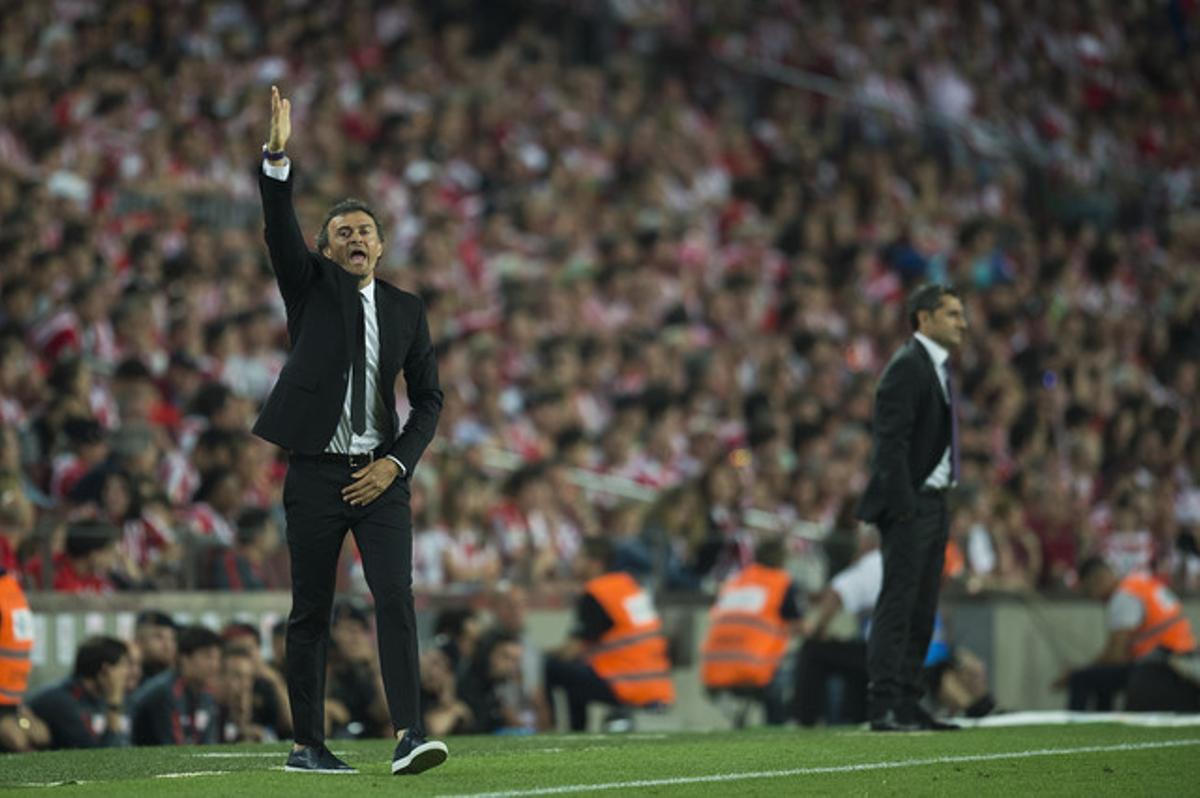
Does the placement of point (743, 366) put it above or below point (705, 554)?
above

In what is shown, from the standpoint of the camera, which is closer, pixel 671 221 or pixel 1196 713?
pixel 1196 713

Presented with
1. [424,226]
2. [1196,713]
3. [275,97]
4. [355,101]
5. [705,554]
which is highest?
[355,101]

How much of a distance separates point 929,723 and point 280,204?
4756 mm

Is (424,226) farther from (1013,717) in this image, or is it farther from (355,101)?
(1013,717)

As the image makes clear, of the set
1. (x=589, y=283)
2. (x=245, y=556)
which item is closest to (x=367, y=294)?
(x=245, y=556)

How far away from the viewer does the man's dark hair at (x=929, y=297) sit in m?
11.4

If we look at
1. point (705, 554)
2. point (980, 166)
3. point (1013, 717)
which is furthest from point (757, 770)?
point (980, 166)

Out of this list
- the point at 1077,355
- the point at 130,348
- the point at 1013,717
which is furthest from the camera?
the point at 1077,355

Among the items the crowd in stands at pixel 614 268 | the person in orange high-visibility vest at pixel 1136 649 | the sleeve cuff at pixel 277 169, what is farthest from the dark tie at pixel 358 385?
the person in orange high-visibility vest at pixel 1136 649

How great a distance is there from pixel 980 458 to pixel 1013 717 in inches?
232

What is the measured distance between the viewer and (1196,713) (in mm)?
14031

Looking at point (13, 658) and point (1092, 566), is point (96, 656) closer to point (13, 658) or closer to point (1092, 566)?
point (13, 658)

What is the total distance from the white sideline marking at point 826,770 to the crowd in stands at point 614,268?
4.67 metres

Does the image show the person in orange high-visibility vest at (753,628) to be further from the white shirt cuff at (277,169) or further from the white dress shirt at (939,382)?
the white shirt cuff at (277,169)
